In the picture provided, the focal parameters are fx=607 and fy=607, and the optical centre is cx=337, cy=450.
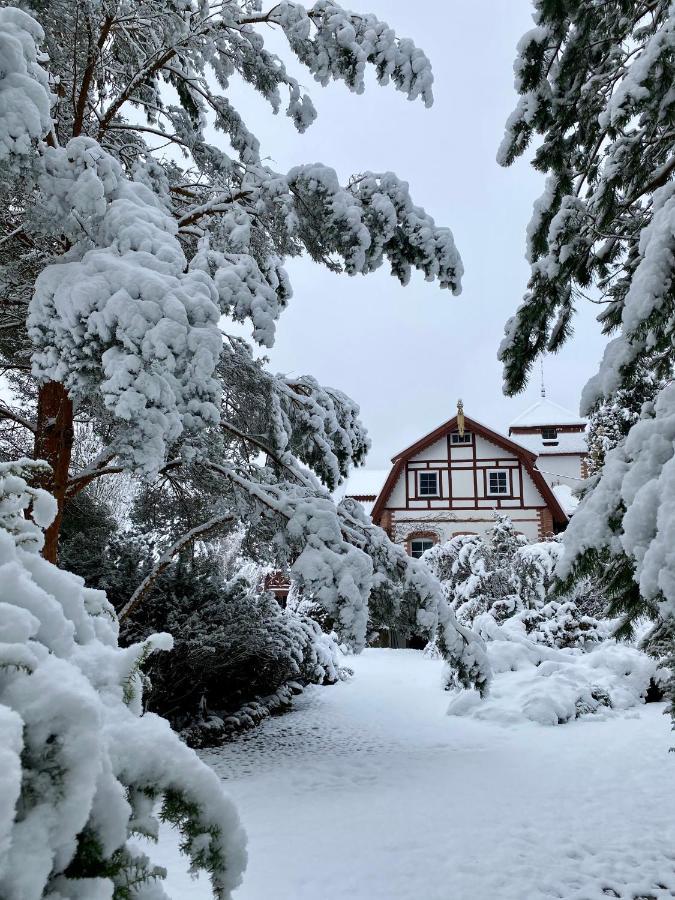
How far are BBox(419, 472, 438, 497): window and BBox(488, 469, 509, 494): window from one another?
2.01m

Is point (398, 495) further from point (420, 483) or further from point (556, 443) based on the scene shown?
point (556, 443)

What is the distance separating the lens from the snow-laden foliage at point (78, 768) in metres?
0.92

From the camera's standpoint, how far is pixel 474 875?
3354 millimetres

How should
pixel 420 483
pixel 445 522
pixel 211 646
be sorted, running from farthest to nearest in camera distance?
pixel 420 483 < pixel 445 522 < pixel 211 646

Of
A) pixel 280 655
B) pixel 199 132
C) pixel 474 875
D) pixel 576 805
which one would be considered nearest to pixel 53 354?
pixel 474 875

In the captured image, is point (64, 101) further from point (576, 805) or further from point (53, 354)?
point (576, 805)

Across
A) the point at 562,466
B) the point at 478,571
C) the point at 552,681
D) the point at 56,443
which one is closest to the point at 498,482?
the point at 478,571

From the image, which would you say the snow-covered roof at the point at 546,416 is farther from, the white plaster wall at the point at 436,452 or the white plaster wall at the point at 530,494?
the white plaster wall at the point at 436,452

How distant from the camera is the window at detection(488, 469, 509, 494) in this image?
22.8 m

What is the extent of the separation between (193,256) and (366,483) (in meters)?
22.5

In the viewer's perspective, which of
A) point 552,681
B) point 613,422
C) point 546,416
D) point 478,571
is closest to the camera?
point 552,681

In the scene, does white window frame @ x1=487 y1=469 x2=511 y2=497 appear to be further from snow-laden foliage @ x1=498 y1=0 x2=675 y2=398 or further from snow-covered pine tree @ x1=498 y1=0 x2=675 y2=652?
snow-laden foliage @ x1=498 y1=0 x2=675 y2=398

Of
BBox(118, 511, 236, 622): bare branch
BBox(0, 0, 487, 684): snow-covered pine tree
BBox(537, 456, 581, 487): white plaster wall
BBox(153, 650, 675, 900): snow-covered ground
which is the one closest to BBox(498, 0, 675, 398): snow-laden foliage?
BBox(0, 0, 487, 684): snow-covered pine tree

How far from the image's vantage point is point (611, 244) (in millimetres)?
4113
